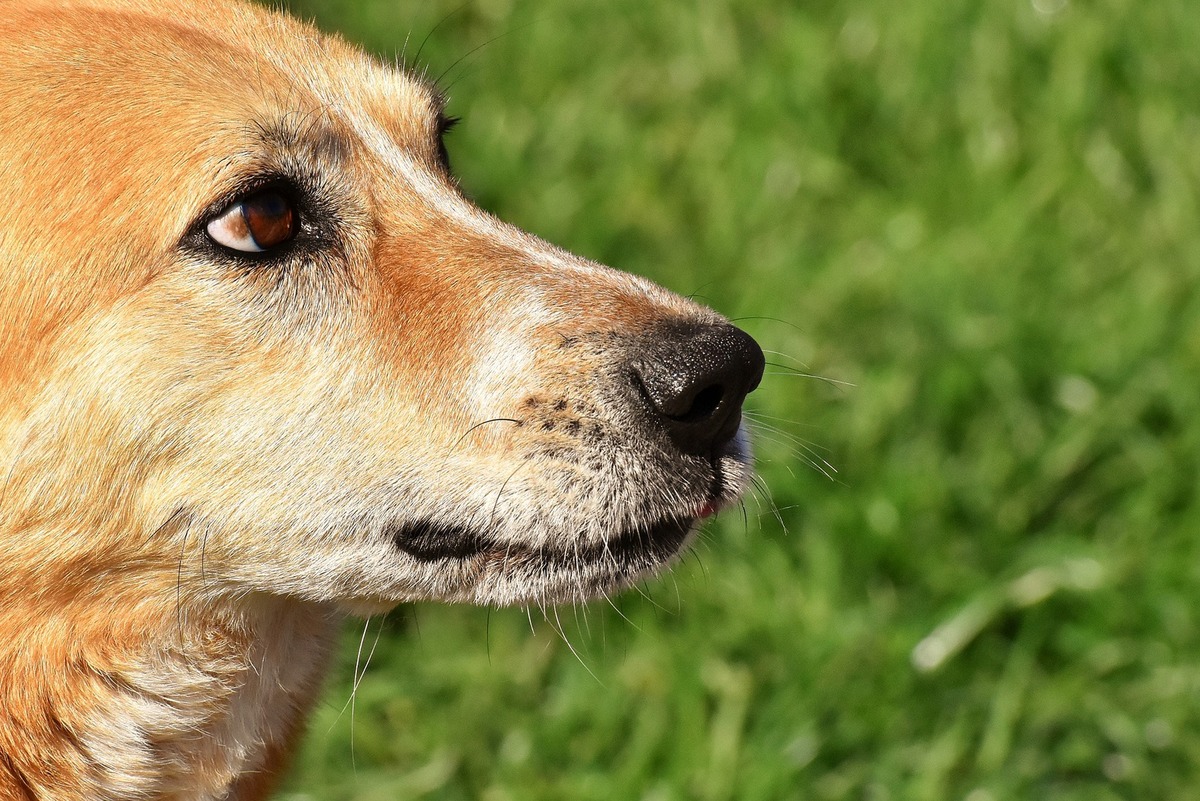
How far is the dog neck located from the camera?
266 cm

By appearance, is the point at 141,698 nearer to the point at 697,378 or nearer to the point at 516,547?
the point at 516,547

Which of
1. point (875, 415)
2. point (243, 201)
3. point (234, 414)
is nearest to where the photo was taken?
point (234, 414)

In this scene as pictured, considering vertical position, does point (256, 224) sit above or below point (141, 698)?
above

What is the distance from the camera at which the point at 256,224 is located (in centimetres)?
282

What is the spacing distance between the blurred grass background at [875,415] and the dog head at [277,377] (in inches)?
25.4

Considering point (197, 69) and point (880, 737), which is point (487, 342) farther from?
point (880, 737)

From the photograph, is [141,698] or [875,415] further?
[875,415]

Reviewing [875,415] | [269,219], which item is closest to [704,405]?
[269,219]

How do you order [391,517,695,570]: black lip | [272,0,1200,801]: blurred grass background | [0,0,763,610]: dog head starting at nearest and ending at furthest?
1. [0,0,763,610]: dog head
2. [391,517,695,570]: black lip
3. [272,0,1200,801]: blurred grass background

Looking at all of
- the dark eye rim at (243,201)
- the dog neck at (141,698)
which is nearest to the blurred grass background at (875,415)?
the dog neck at (141,698)

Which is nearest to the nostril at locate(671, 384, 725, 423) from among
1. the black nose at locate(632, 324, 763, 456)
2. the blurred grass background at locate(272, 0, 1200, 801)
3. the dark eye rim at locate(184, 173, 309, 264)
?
the black nose at locate(632, 324, 763, 456)

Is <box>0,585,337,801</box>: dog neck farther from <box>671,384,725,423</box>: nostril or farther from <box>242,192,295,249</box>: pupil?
<box>671,384,725,423</box>: nostril

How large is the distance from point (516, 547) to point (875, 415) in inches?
81.9

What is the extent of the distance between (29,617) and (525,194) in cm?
330
